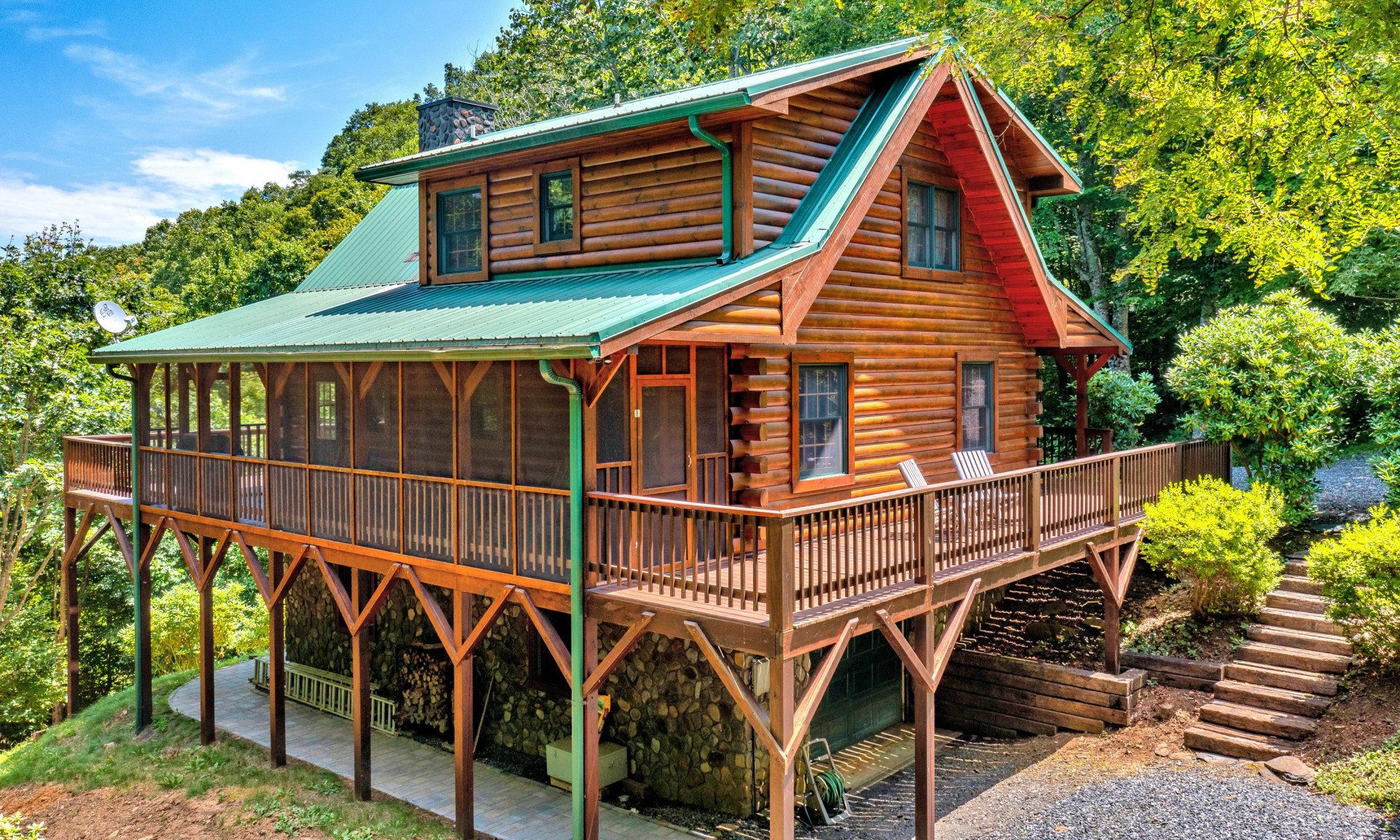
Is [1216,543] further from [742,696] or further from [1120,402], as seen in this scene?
[742,696]

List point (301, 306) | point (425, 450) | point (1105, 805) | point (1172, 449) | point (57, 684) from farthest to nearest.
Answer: point (57, 684) → point (301, 306) → point (1172, 449) → point (425, 450) → point (1105, 805)

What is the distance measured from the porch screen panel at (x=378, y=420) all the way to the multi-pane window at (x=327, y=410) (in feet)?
4.16

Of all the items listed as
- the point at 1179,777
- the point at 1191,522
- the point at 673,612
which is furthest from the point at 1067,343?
the point at 673,612

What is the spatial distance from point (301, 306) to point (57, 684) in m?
13.2

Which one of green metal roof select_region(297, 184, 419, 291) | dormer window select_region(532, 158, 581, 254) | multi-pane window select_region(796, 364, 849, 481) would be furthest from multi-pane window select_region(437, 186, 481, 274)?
multi-pane window select_region(796, 364, 849, 481)

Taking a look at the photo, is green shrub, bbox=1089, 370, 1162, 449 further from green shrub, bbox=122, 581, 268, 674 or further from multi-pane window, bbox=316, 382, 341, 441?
green shrub, bbox=122, 581, 268, 674

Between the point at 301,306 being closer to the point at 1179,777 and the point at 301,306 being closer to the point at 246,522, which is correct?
the point at 246,522

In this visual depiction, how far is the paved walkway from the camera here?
10.6 meters

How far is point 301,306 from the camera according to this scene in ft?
53.6

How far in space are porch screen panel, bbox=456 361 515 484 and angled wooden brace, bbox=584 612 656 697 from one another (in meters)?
2.69

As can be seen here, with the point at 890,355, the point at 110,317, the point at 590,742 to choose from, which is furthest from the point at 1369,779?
the point at 110,317

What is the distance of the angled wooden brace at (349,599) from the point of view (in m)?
11.5

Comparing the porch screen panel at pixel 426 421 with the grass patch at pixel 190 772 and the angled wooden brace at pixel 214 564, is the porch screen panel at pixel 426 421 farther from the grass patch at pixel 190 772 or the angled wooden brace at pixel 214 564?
the grass patch at pixel 190 772

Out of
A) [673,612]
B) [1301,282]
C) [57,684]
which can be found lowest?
[57,684]
